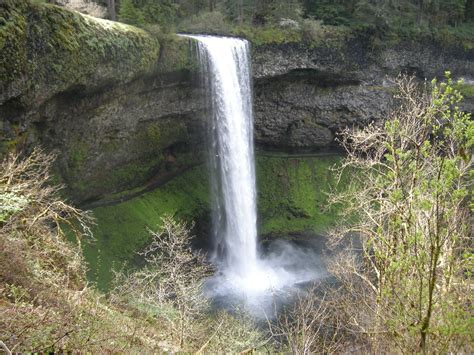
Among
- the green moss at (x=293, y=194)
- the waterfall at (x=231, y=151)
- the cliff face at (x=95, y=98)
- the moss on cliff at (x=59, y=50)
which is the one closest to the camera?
the moss on cliff at (x=59, y=50)

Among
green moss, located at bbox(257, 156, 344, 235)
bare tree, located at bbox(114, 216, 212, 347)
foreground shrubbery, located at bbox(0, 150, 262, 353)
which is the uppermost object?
foreground shrubbery, located at bbox(0, 150, 262, 353)

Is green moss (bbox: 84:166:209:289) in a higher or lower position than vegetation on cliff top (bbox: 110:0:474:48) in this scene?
lower

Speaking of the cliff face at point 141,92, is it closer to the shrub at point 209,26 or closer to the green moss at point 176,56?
the green moss at point 176,56

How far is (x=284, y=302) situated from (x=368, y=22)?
18846mm

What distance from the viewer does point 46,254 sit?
1009 centimetres

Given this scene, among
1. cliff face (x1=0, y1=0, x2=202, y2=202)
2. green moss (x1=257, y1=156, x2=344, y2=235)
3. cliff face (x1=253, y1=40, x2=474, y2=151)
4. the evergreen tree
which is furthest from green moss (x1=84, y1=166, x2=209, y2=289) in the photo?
the evergreen tree

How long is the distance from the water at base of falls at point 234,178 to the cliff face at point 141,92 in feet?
4.41

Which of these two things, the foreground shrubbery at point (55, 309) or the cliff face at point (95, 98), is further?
the cliff face at point (95, 98)

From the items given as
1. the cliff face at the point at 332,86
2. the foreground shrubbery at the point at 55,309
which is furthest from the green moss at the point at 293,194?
the foreground shrubbery at the point at 55,309

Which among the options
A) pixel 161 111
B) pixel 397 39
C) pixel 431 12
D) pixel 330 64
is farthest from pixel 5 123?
pixel 431 12

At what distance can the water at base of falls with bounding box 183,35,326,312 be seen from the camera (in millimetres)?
21094

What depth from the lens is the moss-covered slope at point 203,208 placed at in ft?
66.1

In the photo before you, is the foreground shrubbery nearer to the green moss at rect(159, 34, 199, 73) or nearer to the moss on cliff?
the moss on cliff

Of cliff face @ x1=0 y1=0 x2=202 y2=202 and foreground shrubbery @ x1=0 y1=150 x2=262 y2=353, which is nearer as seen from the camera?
foreground shrubbery @ x1=0 y1=150 x2=262 y2=353
